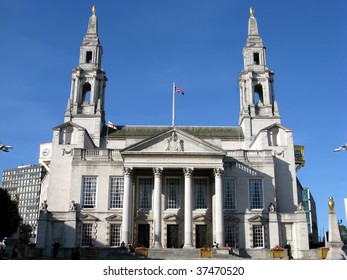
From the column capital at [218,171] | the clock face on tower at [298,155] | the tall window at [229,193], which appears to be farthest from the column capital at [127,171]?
the clock face on tower at [298,155]

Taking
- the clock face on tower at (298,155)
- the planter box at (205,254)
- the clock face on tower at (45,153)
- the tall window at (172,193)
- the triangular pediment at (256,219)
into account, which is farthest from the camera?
the clock face on tower at (45,153)

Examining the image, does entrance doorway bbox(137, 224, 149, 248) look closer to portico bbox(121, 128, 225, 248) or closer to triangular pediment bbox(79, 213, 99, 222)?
portico bbox(121, 128, 225, 248)

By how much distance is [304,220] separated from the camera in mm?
40531

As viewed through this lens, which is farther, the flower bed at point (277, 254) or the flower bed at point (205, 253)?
the flower bed at point (277, 254)

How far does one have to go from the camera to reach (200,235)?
41.2 m

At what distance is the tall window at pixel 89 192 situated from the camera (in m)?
41.4

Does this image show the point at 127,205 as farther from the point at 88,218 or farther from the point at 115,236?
the point at 88,218

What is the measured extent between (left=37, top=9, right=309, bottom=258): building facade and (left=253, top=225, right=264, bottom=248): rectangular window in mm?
98

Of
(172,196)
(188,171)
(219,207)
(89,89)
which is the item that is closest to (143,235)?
(172,196)

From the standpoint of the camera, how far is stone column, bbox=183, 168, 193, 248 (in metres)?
37.9

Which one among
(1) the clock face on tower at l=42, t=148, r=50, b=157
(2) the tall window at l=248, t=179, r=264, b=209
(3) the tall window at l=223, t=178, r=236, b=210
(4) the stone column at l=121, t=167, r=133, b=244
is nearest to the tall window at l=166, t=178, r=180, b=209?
(4) the stone column at l=121, t=167, r=133, b=244

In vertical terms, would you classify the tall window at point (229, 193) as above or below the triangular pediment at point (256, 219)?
above

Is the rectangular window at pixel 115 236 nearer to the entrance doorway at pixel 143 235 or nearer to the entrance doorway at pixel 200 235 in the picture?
the entrance doorway at pixel 143 235

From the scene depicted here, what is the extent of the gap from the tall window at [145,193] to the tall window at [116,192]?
1810 mm
